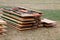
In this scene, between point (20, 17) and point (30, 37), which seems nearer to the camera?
point (30, 37)

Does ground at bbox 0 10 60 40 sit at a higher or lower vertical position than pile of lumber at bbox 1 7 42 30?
lower

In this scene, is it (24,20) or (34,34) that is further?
(24,20)

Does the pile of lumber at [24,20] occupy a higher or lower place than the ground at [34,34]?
higher

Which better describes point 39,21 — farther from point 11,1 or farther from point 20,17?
point 11,1

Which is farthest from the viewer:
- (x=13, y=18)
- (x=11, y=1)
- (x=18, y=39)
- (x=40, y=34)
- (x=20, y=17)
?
(x=11, y=1)

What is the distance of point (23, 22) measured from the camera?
7520 mm

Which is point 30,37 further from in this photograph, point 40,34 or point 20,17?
point 20,17

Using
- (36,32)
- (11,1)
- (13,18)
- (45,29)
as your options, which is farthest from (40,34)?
(11,1)

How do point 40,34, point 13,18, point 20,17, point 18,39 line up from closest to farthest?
1. point 18,39
2. point 40,34
3. point 20,17
4. point 13,18

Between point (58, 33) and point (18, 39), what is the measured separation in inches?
70.8

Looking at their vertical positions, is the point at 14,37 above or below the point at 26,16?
below

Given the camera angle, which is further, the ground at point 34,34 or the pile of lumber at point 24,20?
the pile of lumber at point 24,20

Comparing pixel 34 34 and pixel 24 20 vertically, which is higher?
pixel 24 20

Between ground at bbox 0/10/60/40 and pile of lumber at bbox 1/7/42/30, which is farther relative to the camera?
pile of lumber at bbox 1/7/42/30
